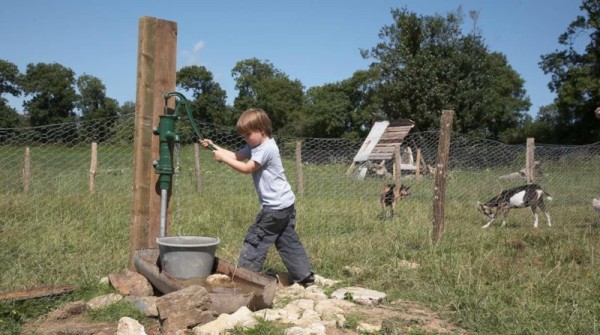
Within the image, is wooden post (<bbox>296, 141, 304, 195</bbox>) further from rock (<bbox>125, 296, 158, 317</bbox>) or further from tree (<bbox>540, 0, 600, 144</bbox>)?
tree (<bbox>540, 0, 600, 144</bbox>)

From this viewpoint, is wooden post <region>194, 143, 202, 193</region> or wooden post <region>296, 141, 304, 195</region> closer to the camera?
wooden post <region>194, 143, 202, 193</region>

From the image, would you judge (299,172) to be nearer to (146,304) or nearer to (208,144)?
(208,144)

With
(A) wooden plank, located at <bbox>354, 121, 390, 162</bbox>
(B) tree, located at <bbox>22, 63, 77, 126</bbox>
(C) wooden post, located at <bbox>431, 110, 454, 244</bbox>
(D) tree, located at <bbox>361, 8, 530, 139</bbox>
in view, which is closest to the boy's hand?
(C) wooden post, located at <bbox>431, 110, 454, 244</bbox>

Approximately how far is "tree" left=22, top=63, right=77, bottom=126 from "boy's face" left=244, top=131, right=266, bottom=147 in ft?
165

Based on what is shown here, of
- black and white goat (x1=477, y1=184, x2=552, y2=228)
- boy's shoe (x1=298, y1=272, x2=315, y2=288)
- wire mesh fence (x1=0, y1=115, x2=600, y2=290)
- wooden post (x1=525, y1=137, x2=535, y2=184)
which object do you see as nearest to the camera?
boy's shoe (x1=298, y1=272, x2=315, y2=288)

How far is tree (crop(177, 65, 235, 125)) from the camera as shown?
179ft

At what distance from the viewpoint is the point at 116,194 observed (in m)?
9.04

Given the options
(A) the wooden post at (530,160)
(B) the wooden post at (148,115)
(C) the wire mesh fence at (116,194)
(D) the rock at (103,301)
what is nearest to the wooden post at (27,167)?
(C) the wire mesh fence at (116,194)

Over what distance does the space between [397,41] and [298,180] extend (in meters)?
18.4

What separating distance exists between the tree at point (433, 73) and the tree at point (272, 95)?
22880mm

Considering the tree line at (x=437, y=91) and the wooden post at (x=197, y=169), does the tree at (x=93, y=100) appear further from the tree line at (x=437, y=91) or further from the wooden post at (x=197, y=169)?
the wooden post at (x=197, y=169)

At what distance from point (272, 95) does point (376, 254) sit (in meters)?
49.7

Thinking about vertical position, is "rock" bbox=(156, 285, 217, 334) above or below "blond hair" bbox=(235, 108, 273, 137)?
below

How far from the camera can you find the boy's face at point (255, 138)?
409cm
